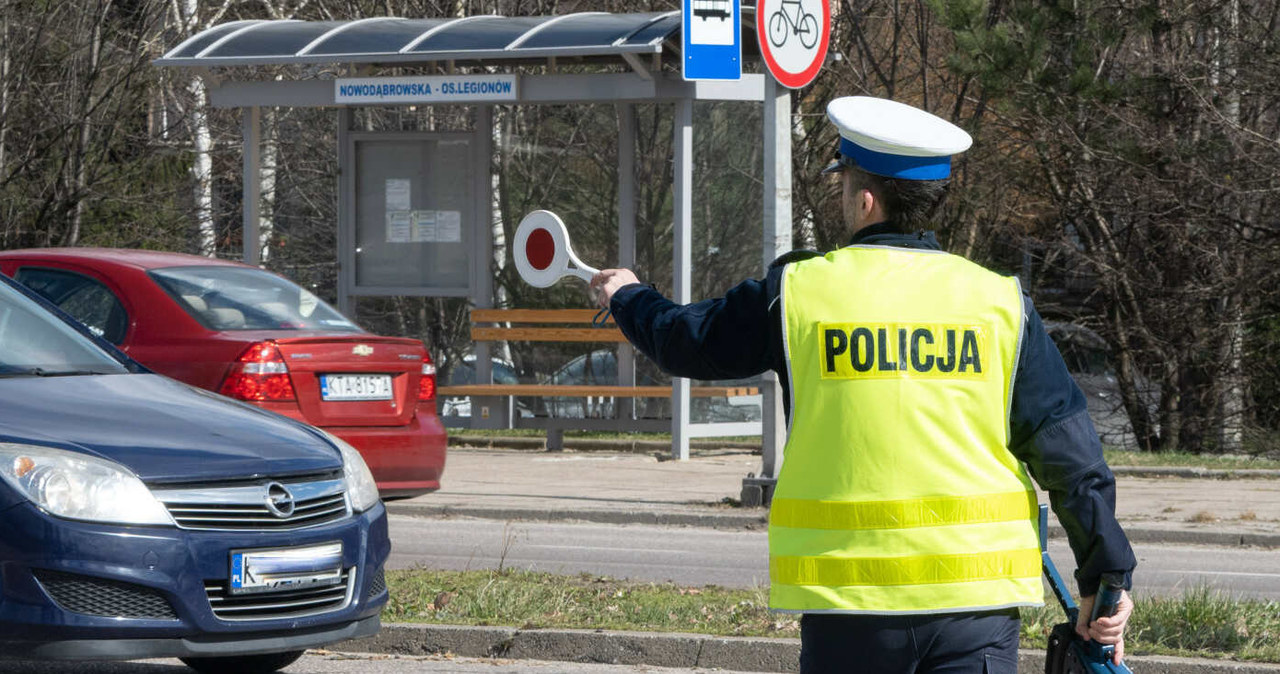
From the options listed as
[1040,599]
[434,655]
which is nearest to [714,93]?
[434,655]

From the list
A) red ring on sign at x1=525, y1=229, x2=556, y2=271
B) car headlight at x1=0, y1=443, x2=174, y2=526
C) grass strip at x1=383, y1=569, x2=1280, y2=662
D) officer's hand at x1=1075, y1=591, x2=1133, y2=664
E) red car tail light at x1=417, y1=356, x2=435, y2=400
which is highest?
red ring on sign at x1=525, y1=229, x2=556, y2=271

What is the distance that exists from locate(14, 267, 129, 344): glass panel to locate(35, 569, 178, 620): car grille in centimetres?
437

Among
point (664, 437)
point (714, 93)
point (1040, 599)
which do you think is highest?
point (714, 93)

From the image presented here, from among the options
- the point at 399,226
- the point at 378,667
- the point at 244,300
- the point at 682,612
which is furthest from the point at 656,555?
the point at 399,226

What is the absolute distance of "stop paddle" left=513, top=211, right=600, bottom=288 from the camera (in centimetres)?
379

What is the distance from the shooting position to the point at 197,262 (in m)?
9.80

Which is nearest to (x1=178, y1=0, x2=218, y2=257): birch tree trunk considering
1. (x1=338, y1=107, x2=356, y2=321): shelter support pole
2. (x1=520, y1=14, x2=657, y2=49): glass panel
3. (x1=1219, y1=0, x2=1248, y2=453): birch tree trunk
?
(x1=338, y1=107, x2=356, y2=321): shelter support pole

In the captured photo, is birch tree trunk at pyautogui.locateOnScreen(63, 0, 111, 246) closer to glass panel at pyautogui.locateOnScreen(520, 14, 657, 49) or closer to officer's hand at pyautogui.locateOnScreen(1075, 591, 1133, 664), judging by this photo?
glass panel at pyautogui.locateOnScreen(520, 14, 657, 49)

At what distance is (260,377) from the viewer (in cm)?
940

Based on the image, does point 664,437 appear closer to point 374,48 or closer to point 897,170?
point 374,48

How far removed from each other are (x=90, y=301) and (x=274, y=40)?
7.94 metres

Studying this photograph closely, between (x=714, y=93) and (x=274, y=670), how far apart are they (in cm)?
981

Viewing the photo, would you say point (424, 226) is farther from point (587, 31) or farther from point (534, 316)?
point (587, 31)

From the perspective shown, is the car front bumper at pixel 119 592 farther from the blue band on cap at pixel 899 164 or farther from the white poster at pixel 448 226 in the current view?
the white poster at pixel 448 226
